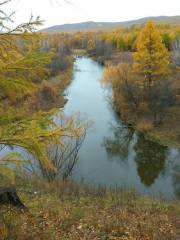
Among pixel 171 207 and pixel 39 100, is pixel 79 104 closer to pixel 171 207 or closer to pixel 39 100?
pixel 39 100

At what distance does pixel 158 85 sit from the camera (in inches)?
1288

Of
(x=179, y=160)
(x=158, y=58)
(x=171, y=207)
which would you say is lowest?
(x=179, y=160)

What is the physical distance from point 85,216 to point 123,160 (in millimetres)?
14184

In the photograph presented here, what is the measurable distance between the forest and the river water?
8 cm

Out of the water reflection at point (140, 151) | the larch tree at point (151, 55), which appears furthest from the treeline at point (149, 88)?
the water reflection at point (140, 151)

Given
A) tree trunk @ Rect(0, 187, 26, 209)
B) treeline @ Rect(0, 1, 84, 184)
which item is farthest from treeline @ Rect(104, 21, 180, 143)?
treeline @ Rect(0, 1, 84, 184)

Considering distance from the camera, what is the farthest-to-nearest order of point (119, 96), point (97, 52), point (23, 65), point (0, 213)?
point (97, 52)
point (119, 96)
point (0, 213)
point (23, 65)

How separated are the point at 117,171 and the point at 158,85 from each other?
511 inches

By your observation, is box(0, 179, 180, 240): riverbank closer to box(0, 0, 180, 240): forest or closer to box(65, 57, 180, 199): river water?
box(0, 0, 180, 240): forest

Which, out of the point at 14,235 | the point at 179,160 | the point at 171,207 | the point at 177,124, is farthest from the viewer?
the point at 177,124

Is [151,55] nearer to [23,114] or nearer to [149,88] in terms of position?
[149,88]

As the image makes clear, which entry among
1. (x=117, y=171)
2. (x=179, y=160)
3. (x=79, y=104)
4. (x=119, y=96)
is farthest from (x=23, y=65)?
(x=79, y=104)

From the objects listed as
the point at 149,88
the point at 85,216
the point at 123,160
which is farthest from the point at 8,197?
the point at 149,88

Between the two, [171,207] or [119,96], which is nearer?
[171,207]
